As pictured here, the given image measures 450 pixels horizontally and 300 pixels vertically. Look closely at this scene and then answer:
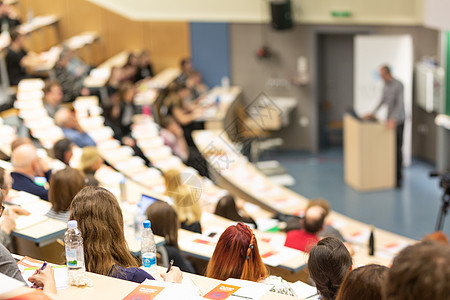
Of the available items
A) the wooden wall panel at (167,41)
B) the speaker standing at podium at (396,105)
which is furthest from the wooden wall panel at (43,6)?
the speaker standing at podium at (396,105)

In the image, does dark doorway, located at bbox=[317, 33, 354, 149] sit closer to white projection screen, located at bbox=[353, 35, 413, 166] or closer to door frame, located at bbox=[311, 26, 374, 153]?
door frame, located at bbox=[311, 26, 374, 153]

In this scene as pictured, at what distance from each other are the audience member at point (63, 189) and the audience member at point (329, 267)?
1907 millimetres

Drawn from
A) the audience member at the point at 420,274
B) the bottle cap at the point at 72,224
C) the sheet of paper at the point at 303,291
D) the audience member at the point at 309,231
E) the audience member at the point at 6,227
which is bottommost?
the audience member at the point at 309,231

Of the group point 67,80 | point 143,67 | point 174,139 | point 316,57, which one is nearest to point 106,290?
point 174,139

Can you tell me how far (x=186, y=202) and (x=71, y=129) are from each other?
293cm

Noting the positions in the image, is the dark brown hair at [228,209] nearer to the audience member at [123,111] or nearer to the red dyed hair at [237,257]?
the red dyed hair at [237,257]

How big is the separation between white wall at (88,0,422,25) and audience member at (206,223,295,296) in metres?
8.07

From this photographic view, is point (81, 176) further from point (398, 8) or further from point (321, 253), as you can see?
point (398, 8)

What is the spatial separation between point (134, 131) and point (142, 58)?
2861 mm

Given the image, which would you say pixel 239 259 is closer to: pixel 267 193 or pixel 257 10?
pixel 267 193

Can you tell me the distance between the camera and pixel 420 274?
1.88 m

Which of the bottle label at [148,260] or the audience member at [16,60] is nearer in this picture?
the bottle label at [148,260]

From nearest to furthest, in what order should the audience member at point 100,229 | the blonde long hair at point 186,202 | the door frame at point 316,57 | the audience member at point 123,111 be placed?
the audience member at point 100,229 < the blonde long hair at point 186,202 < the audience member at point 123,111 < the door frame at point 316,57

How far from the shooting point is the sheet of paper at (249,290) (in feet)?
8.79
